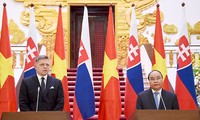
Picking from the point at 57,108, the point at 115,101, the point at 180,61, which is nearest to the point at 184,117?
the point at 57,108

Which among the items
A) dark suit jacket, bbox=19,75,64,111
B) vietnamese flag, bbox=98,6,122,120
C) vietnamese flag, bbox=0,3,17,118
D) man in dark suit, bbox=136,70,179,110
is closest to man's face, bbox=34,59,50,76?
dark suit jacket, bbox=19,75,64,111

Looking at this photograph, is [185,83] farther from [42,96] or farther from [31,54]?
[42,96]

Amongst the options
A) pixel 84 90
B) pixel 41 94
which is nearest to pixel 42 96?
pixel 41 94

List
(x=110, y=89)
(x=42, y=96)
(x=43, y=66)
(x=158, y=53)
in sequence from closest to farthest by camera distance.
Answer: (x=43, y=66) < (x=42, y=96) < (x=110, y=89) < (x=158, y=53)

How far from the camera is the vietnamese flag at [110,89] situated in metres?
7.45

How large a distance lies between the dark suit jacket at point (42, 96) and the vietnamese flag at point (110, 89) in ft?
6.09

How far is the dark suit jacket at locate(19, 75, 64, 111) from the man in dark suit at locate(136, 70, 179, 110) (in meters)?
0.97

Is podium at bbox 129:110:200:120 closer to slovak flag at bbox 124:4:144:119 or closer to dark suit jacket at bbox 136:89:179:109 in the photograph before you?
dark suit jacket at bbox 136:89:179:109

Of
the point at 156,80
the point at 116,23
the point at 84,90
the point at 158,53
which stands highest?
the point at 116,23

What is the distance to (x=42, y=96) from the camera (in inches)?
224

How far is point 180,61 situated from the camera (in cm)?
808

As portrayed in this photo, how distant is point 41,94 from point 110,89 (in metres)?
2.10

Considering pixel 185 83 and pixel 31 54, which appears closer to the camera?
pixel 185 83

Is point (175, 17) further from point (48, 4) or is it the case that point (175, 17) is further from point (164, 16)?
point (48, 4)
